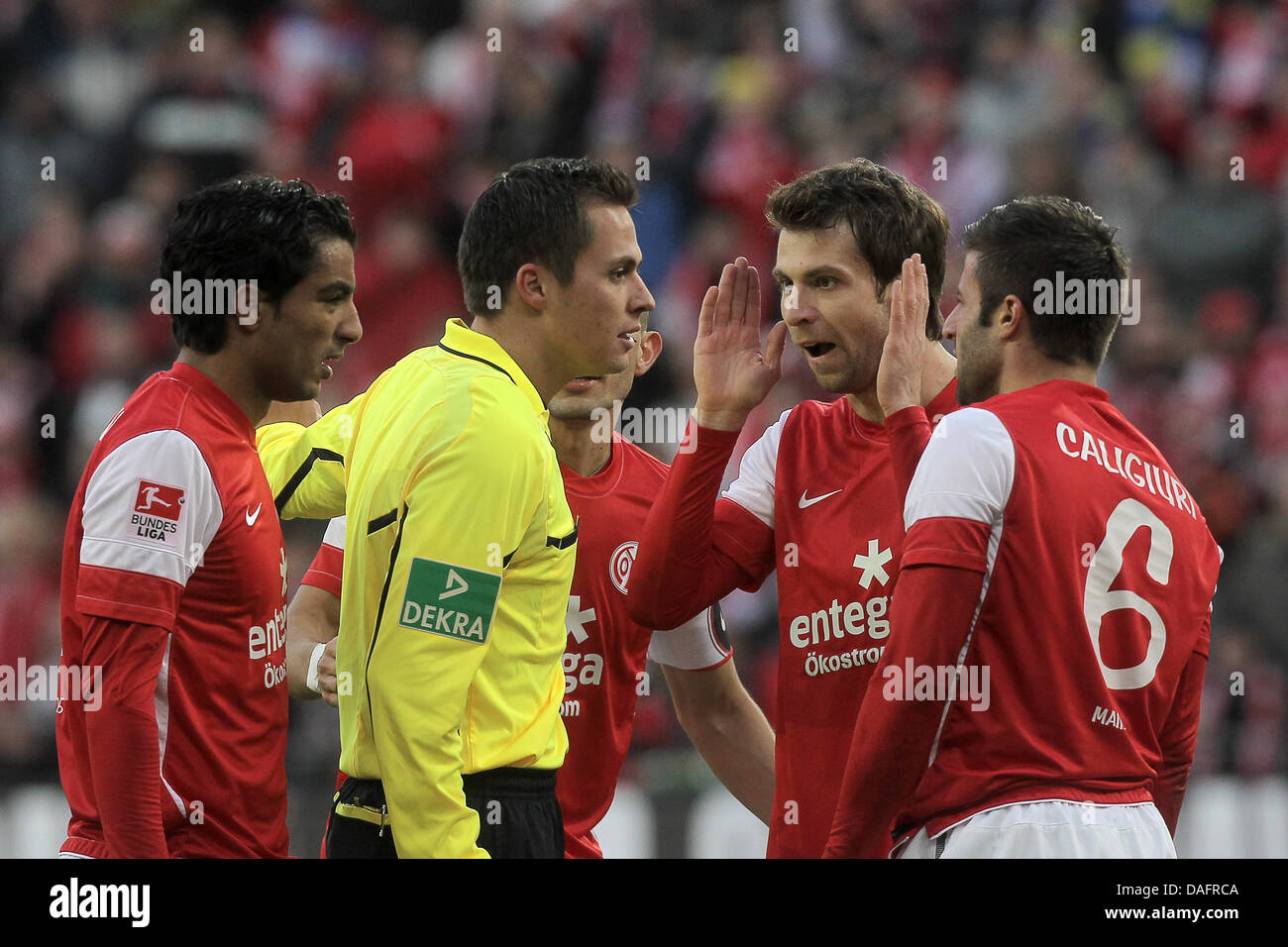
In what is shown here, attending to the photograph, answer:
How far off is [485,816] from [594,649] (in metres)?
1.17

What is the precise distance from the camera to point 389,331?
31.8 feet

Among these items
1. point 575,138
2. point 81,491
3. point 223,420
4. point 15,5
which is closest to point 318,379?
point 223,420

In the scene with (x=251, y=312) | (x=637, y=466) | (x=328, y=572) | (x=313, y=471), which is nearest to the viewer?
(x=251, y=312)

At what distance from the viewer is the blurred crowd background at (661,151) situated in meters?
9.07

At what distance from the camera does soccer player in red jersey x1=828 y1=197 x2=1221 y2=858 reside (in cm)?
321

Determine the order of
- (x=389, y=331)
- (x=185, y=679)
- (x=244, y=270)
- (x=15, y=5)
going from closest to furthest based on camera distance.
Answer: (x=185, y=679) → (x=244, y=270) → (x=389, y=331) → (x=15, y=5)

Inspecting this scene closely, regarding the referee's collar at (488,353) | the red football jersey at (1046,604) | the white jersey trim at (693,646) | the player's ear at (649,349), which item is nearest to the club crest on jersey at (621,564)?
the white jersey trim at (693,646)

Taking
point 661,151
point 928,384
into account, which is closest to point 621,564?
point 928,384

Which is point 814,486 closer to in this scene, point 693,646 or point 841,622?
point 841,622

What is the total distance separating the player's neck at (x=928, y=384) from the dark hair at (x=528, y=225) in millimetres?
869

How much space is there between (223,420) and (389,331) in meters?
6.18

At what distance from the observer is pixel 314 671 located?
3.95m

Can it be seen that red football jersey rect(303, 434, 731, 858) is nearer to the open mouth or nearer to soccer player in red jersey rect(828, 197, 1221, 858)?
the open mouth
